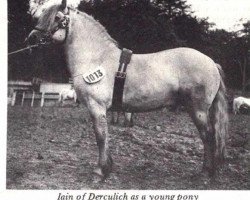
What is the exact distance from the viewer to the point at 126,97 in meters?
3.38

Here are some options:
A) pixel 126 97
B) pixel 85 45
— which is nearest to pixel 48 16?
pixel 85 45

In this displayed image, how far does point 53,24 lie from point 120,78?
85cm

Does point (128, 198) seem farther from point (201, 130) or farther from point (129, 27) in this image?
point (129, 27)

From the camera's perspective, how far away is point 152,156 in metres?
4.16

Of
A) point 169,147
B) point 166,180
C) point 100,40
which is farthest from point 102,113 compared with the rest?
point 169,147

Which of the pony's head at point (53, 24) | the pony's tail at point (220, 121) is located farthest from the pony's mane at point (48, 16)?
the pony's tail at point (220, 121)

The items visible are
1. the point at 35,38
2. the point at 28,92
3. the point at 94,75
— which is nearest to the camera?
the point at 94,75

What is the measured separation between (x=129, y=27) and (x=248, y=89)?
210 cm

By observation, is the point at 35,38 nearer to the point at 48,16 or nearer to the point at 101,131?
the point at 48,16

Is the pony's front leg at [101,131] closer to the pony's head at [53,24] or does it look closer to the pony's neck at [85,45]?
the pony's neck at [85,45]

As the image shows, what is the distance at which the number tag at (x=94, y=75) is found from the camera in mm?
3262

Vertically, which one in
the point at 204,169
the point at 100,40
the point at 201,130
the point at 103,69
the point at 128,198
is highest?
the point at 100,40

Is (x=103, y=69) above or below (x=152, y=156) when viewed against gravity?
above

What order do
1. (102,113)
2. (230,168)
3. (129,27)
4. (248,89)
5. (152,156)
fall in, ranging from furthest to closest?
(129,27)
(248,89)
(152,156)
(230,168)
(102,113)
